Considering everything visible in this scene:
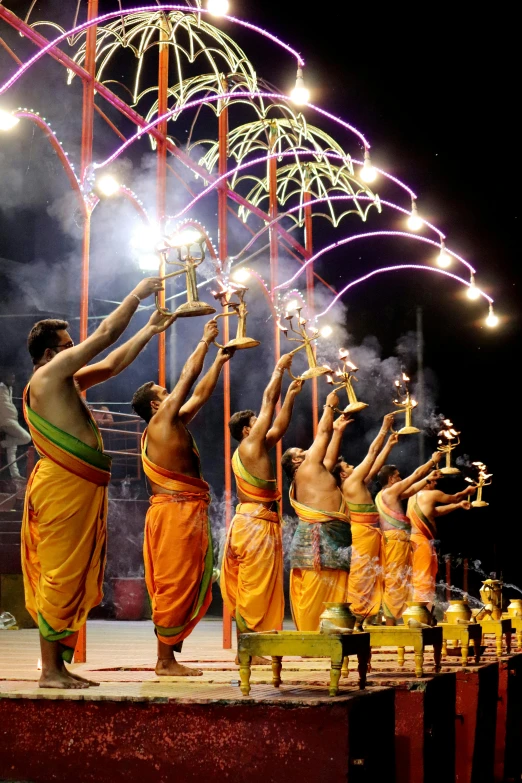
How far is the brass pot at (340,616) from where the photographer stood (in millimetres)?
3926

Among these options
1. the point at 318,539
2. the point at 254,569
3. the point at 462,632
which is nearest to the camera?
the point at 462,632

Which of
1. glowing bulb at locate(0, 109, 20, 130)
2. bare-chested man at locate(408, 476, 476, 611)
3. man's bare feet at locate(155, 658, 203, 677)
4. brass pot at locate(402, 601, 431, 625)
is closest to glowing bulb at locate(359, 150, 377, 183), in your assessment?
glowing bulb at locate(0, 109, 20, 130)

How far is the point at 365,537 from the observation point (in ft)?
32.7

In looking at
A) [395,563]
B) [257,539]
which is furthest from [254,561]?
[395,563]

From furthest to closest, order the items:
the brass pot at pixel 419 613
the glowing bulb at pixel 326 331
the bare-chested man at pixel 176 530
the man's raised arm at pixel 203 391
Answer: the glowing bulb at pixel 326 331 < the man's raised arm at pixel 203 391 < the bare-chested man at pixel 176 530 < the brass pot at pixel 419 613

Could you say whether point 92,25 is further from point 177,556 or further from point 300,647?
point 300,647

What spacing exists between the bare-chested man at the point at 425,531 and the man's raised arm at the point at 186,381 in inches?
259

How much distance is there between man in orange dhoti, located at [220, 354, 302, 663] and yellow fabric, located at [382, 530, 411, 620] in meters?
4.05

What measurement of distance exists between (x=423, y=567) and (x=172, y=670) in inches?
284

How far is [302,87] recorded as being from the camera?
7887 mm

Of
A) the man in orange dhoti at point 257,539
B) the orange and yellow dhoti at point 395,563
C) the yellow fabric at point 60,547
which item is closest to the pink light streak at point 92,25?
the man in orange dhoti at point 257,539

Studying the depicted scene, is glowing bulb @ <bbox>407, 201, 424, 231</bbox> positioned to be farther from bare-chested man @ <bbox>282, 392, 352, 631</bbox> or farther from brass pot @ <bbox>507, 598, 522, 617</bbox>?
brass pot @ <bbox>507, 598, 522, 617</bbox>

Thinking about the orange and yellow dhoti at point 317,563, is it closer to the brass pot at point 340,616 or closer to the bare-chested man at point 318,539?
the bare-chested man at point 318,539

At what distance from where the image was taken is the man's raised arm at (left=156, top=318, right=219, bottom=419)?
5637 mm
